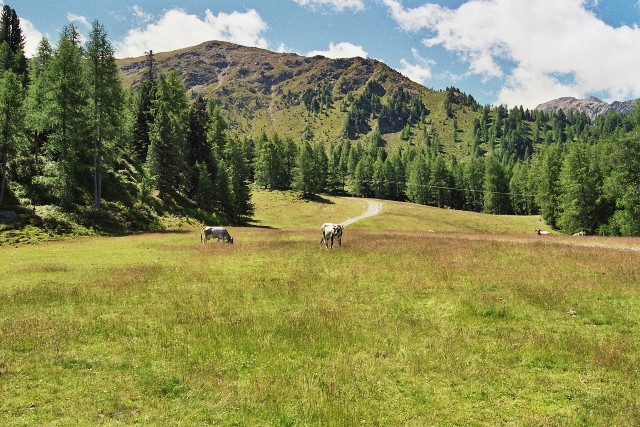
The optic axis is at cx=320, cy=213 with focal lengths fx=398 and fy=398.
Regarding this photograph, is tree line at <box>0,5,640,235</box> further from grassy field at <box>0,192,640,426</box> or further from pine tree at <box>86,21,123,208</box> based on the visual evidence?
grassy field at <box>0,192,640,426</box>

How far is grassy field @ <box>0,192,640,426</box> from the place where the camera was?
885cm

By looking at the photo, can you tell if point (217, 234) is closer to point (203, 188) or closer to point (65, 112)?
Result: point (65, 112)

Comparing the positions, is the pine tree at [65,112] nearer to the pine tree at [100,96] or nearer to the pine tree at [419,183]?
the pine tree at [100,96]

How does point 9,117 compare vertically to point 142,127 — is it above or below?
below

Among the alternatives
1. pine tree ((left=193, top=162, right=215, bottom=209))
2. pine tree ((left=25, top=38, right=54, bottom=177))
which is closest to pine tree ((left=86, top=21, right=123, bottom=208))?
pine tree ((left=25, top=38, right=54, bottom=177))

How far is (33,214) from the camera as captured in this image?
4481cm

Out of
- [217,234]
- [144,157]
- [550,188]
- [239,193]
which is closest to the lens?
[217,234]

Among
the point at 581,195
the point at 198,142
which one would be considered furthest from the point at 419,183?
the point at 198,142

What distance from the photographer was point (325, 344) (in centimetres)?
1231

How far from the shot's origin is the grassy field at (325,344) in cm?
885

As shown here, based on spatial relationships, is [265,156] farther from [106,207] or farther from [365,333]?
[365,333]

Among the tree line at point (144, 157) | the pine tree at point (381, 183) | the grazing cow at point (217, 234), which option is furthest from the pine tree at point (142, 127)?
the pine tree at point (381, 183)

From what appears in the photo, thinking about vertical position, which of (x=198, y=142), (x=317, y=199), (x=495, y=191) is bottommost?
(x=317, y=199)

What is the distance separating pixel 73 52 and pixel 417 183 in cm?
12393
